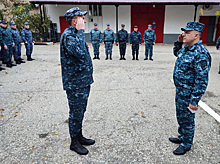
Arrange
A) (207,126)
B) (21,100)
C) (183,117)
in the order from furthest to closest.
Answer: (21,100) < (207,126) < (183,117)

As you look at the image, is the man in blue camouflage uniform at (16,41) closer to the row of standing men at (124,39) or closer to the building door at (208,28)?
the row of standing men at (124,39)

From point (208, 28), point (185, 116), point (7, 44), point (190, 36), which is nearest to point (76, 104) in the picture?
point (185, 116)

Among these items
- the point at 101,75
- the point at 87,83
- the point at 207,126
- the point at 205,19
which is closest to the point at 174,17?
the point at 205,19

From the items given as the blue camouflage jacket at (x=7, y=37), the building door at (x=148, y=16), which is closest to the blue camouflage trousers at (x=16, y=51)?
the blue camouflage jacket at (x=7, y=37)

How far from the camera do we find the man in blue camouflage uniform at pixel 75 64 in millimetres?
2424

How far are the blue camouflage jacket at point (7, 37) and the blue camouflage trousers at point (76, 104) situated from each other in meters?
6.77

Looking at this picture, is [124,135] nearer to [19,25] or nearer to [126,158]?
[126,158]

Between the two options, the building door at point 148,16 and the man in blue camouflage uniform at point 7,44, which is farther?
the building door at point 148,16

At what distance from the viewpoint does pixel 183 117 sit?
2.70 metres

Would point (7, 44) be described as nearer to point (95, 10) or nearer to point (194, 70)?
point (194, 70)

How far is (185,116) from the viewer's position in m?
2.67

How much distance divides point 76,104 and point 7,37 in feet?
22.9

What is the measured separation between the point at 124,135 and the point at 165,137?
709mm

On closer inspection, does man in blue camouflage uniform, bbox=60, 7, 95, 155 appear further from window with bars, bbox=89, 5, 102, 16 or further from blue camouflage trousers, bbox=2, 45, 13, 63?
window with bars, bbox=89, 5, 102, 16
